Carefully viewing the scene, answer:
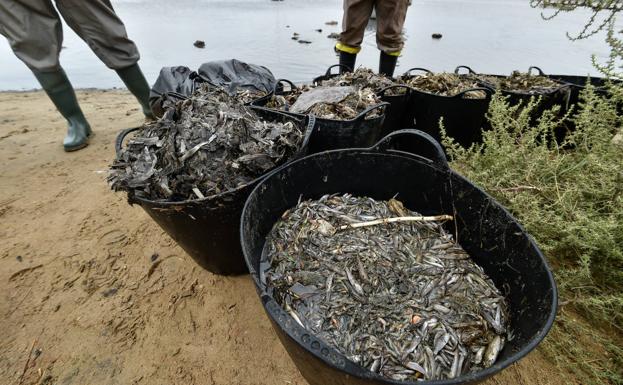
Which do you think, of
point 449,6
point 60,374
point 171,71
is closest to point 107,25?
point 171,71

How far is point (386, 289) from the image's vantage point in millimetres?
1348

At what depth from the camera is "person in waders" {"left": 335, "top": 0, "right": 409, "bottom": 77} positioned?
126 inches

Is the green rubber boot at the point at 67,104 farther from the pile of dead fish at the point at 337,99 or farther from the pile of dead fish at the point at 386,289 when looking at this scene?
the pile of dead fish at the point at 386,289

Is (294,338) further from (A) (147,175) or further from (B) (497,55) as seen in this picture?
(B) (497,55)

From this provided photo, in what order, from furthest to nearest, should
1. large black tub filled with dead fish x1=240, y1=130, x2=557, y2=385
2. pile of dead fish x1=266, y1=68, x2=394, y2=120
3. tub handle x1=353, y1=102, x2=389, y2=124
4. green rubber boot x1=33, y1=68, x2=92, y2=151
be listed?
green rubber boot x1=33, y1=68, x2=92, y2=151, pile of dead fish x1=266, y1=68, x2=394, y2=120, tub handle x1=353, y1=102, x2=389, y2=124, large black tub filled with dead fish x1=240, y1=130, x2=557, y2=385

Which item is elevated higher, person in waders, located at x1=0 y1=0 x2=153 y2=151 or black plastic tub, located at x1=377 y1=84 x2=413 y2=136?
person in waders, located at x1=0 y1=0 x2=153 y2=151

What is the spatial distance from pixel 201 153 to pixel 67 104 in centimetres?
A: 249

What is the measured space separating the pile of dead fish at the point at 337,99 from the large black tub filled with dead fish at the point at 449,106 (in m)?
0.33

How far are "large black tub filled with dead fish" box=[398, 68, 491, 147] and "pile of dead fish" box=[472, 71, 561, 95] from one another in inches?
9.2

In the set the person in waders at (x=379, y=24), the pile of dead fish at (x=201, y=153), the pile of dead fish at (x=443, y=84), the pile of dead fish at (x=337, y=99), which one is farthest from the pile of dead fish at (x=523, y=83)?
the pile of dead fish at (x=201, y=153)

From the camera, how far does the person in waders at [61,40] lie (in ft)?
8.41

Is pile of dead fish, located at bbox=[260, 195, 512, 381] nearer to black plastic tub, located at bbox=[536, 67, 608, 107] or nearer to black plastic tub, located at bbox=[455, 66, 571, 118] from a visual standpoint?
black plastic tub, located at bbox=[455, 66, 571, 118]

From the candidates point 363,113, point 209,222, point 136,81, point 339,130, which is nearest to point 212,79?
point 136,81

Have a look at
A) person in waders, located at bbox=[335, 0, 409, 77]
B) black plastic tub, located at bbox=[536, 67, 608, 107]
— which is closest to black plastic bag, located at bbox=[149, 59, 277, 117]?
person in waders, located at bbox=[335, 0, 409, 77]
